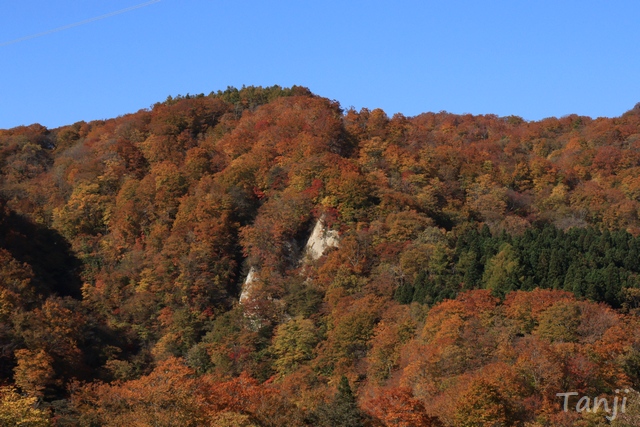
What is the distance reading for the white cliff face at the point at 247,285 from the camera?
66250 millimetres

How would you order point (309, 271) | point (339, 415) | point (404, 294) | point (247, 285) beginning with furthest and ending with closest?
point (247, 285)
point (309, 271)
point (404, 294)
point (339, 415)

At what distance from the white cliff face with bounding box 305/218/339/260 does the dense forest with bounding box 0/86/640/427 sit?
0.47 ft

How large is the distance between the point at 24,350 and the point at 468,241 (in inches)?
1104

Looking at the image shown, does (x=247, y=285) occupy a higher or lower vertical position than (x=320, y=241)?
lower

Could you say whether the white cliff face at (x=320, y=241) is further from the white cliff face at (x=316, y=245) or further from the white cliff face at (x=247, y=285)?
the white cliff face at (x=247, y=285)

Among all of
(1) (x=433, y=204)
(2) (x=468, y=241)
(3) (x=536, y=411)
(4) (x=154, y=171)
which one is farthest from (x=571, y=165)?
(3) (x=536, y=411)

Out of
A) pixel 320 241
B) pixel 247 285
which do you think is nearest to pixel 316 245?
pixel 320 241

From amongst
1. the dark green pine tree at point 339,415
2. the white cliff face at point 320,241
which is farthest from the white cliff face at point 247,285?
the dark green pine tree at point 339,415

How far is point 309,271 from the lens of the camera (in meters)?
65.9

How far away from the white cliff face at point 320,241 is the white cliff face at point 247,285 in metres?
4.00

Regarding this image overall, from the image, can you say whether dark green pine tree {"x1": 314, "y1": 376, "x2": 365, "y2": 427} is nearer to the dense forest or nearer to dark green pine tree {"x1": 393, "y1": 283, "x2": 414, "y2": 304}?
the dense forest

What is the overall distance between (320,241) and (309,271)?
2447 mm

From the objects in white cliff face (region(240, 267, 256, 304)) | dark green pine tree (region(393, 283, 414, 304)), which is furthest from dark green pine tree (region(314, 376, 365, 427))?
white cliff face (region(240, 267, 256, 304))

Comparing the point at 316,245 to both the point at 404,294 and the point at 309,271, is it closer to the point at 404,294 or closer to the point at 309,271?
the point at 309,271
